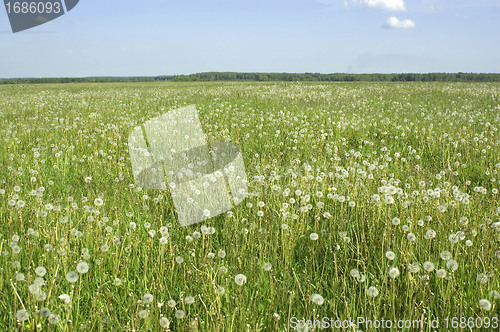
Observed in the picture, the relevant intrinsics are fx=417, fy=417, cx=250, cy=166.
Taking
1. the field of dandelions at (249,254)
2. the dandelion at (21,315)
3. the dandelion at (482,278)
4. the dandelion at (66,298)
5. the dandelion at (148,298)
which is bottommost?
the field of dandelions at (249,254)

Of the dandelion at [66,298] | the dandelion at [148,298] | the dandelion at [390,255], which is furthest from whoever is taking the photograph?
the dandelion at [390,255]

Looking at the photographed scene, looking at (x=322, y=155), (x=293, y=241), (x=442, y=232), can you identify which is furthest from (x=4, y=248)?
(x=322, y=155)

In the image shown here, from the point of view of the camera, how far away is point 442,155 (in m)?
6.85

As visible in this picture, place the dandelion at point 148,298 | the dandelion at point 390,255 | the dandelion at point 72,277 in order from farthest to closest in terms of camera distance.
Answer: the dandelion at point 390,255 < the dandelion at point 72,277 < the dandelion at point 148,298

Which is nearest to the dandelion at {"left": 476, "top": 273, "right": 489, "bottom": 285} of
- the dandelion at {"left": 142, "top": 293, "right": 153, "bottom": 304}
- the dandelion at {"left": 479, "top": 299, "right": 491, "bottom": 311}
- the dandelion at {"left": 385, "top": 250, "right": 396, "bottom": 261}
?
the dandelion at {"left": 479, "top": 299, "right": 491, "bottom": 311}

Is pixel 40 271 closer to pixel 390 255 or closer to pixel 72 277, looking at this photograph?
pixel 72 277

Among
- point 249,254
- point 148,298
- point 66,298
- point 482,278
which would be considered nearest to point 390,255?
point 482,278

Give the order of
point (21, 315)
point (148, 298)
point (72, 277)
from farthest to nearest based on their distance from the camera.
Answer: point (72, 277), point (148, 298), point (21, 315)

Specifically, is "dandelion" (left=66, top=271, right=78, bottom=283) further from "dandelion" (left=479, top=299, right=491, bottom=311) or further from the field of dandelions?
"dandelion" (left=479, top=299, right=491, bottom=311)

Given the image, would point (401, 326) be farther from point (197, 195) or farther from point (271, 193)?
point (197, 195)

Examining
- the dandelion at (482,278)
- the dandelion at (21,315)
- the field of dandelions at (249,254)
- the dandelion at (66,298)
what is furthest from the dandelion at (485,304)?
the dandelion at (21,315)

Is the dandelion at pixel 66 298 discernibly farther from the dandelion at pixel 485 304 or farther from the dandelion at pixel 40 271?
the dandelion at pixel 485 304

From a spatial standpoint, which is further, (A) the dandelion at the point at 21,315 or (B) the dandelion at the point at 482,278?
(B) the dandelion at the point at 482,278

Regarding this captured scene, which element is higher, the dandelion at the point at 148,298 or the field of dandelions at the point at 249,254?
the dandelion at the point at 148,298
